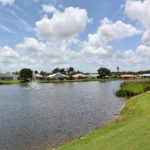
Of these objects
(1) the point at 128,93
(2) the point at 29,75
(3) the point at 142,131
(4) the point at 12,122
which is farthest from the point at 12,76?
(3) the point at 142,131

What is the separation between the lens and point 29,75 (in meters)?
175

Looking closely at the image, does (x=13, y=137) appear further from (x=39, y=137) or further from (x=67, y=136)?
(x=67, y=136)

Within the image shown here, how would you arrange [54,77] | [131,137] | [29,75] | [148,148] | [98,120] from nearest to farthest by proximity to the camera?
1. [148,148]
2. [131,137]
3. [98,120]
4. [29,75]
5. [54,77]

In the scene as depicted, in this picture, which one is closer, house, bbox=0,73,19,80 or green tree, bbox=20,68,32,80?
green tree, bbox=20,68,32,80

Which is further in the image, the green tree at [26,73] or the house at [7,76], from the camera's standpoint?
the house at [7,76]

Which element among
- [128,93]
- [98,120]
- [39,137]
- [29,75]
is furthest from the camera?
[29,75]

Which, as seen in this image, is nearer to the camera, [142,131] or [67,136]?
[142,131]

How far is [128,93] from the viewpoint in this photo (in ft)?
192

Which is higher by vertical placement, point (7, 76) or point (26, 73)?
point (26, 73)

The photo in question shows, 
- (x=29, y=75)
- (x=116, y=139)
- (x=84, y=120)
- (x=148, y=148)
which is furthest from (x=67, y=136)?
(x=29, y=75)

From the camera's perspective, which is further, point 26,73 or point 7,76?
point 7,76

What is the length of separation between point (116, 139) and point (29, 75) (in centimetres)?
16283

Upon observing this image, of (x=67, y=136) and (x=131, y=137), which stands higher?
(x=131, y=137)

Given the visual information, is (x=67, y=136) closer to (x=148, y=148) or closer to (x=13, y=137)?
(x=13, y=137)
